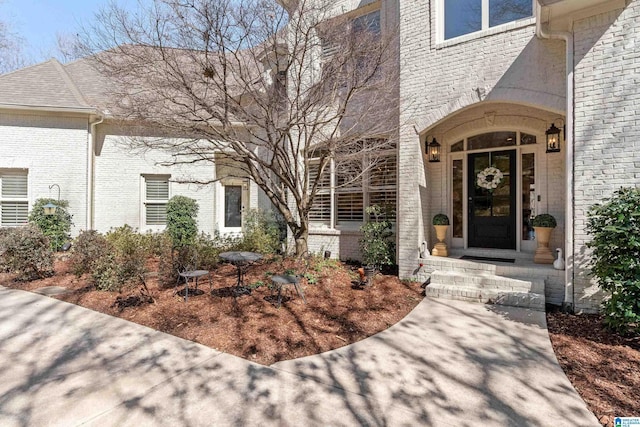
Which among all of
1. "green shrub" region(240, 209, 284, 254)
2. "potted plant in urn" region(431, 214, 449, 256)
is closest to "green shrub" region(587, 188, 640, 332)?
"potted plant in urn" region(431, 214, 449, 256)

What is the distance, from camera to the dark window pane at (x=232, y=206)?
12.1 m

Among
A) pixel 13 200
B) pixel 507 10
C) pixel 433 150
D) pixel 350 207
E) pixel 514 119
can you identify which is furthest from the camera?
pixel 13 200

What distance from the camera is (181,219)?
1075 cm

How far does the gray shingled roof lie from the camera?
10.2 m

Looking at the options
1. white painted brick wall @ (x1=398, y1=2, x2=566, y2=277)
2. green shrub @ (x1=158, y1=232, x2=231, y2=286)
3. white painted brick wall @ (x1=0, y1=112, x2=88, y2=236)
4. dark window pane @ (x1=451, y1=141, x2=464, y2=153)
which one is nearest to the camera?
white painted brick wall @ (x1=398, y1=2, x2=566, y2=277)

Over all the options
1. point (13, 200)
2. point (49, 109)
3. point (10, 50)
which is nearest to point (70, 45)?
point (49, 109)

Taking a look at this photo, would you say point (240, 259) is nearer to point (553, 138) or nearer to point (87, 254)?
point (87, 254)

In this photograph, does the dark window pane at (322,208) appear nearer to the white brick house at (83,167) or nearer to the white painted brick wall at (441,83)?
the white painted brick wall at (441,83)

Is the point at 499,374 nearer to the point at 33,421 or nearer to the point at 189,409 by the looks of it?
the point at 189,409

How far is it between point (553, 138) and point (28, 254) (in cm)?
1099

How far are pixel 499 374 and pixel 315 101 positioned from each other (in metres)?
5.02

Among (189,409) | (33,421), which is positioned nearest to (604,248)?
(189,409)

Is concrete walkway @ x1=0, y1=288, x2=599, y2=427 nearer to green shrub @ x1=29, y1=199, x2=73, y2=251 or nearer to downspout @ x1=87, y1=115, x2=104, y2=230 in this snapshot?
green shrub @ x1=29, y1=199, x2=73, y2=251

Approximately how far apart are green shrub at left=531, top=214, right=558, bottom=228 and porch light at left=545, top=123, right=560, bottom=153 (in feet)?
4.47
